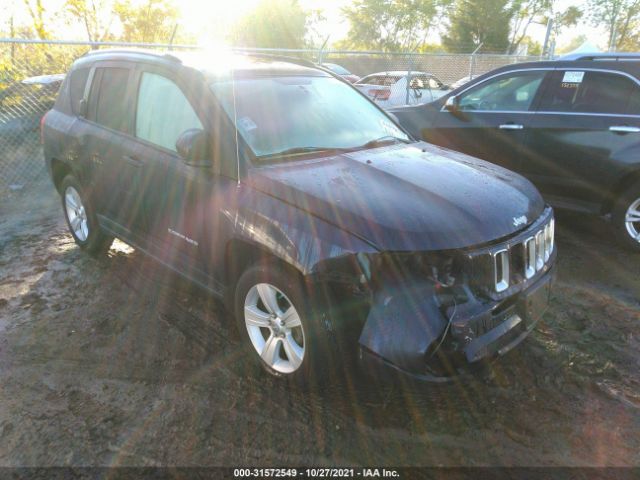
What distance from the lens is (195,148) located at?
10.0 ft

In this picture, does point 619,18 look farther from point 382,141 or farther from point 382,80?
point 382,141

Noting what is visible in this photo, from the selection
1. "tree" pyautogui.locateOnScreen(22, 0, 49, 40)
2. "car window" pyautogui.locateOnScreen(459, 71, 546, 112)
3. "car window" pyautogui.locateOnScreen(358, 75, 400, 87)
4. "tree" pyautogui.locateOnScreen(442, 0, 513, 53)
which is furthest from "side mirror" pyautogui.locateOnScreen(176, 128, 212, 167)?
"tree" pyautogui.locateOnScreen(442, 0, 513, 53)

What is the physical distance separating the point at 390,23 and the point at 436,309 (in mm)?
48257

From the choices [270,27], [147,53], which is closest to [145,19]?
[270,27]

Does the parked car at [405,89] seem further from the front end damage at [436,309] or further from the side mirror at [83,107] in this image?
the front end damage at [436,309]

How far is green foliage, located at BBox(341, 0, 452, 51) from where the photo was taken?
1714 inches

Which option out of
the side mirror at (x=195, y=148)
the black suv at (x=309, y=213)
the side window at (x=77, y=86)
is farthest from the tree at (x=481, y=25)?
the side mirror at (x=195, y=148)

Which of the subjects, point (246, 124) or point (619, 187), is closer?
point (246, 124)

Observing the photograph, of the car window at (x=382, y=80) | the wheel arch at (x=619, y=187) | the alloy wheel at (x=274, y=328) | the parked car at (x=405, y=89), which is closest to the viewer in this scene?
the alloy wheel at (x=274, y=328)

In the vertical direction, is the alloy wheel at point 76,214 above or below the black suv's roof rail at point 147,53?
below

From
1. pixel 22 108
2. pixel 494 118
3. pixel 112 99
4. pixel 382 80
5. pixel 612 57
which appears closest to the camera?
pixel 112 99

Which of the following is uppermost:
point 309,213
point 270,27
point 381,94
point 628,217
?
point 270,27

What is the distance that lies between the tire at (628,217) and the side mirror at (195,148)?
4.04 metres

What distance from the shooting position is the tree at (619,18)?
102 ft
